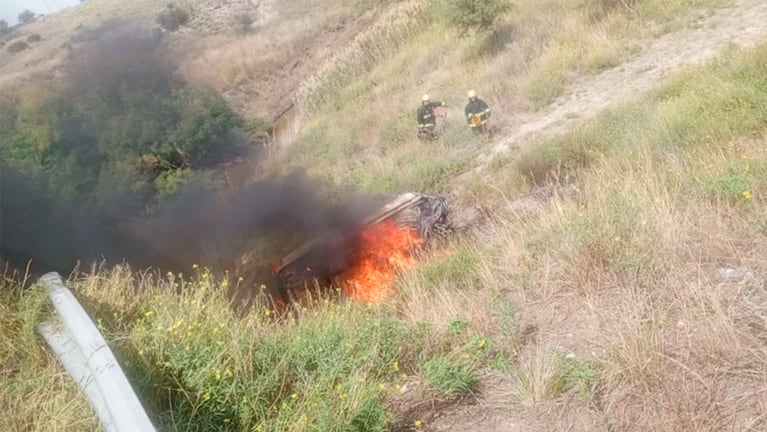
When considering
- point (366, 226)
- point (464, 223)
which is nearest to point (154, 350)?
point (366, 226)

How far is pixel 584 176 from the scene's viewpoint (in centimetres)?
678

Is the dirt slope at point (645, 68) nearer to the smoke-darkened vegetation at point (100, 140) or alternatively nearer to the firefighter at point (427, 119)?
the firefighter at point (427, 119)

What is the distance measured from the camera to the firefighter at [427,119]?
11.9m

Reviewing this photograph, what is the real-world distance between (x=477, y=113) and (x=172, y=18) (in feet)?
21.3

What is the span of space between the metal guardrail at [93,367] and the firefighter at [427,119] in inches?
376

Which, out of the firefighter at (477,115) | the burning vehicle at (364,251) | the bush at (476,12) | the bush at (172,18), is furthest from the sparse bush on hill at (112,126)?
the bush at (476,12)

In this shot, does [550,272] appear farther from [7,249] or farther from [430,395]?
[7,249]

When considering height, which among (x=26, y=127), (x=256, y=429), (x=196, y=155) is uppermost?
(x=26, y=127)

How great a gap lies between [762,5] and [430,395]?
12.8 meters

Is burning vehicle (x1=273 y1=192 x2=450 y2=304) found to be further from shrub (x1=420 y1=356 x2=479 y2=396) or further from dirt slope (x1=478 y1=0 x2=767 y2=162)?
shrub (x1=420 y1=356 x2=479 y2=396)

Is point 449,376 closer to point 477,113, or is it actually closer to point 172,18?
point 477,113

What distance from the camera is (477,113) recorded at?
1127 centimetres

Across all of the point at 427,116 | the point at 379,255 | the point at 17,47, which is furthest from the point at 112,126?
the point at 427,116

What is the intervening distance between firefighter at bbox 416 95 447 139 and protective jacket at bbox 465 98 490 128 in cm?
96
